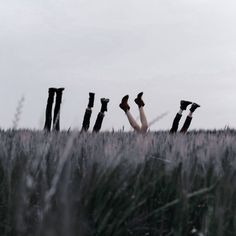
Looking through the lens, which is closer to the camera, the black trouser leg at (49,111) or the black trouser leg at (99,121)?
the black trouser leg at (99,121)

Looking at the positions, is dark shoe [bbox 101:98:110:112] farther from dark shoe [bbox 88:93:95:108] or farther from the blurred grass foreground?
the blurred grass foreground

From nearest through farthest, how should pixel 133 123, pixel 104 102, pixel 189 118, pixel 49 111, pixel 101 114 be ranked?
pixel 133 123 < pixel 104 102 < pixel 101 114 < pixel 49 111 < pixel 189 118

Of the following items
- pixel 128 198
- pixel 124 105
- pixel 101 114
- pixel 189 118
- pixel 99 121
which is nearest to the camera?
pixel 128 198

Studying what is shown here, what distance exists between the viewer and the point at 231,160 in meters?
2.72

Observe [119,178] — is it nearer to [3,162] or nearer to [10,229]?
[10,229]

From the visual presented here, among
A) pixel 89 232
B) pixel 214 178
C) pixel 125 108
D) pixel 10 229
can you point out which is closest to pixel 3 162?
pixel 10 229

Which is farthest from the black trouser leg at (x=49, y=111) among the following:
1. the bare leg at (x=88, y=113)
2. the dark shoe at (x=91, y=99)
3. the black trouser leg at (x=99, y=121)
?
the black trouser leg at (x=99, y=121)

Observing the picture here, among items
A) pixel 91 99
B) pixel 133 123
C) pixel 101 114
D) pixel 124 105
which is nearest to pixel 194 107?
pixel 124 105

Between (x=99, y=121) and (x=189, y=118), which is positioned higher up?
(x=189, y=118)

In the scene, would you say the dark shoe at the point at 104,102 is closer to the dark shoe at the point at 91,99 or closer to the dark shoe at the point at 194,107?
the dark shoe at the point at 91,99

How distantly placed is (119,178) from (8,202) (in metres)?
0.45

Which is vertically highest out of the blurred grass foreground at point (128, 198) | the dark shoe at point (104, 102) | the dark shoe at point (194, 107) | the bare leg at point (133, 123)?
the dark shoe at point (194, 107)

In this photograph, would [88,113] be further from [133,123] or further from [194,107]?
[194,107]

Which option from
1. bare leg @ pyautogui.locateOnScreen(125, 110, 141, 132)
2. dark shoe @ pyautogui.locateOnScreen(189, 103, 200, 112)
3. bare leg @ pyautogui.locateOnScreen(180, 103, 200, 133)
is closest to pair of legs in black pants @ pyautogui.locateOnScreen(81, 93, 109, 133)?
bare leg @ pyautogui.locateOnScreen(125, 110, 141, 132)
